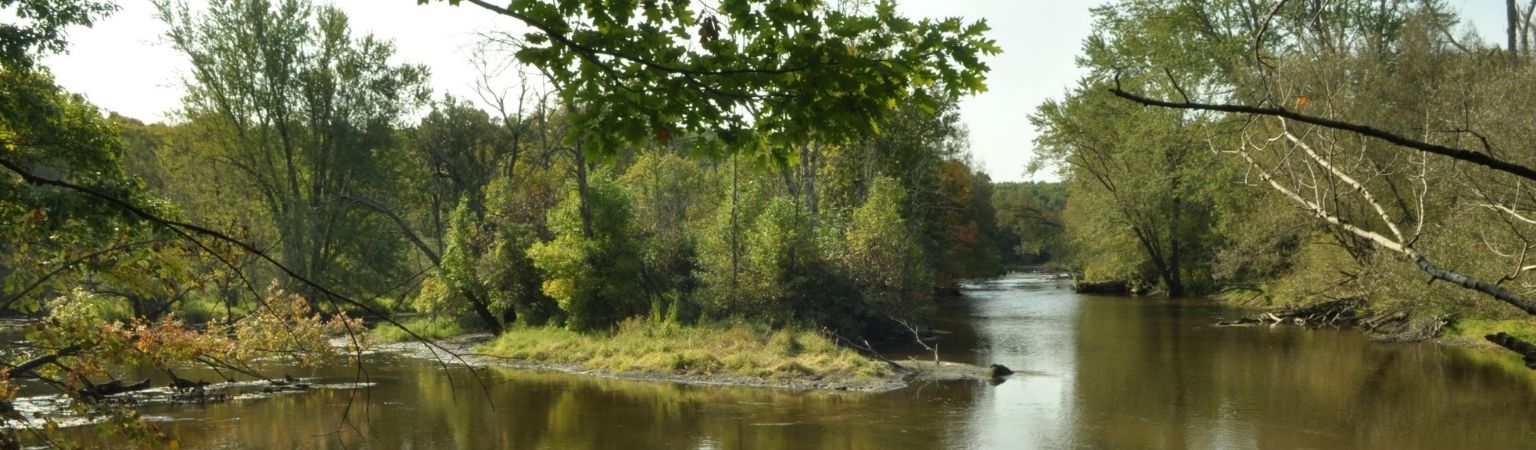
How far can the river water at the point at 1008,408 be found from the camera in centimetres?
1845

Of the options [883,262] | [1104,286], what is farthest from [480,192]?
[1104,286]

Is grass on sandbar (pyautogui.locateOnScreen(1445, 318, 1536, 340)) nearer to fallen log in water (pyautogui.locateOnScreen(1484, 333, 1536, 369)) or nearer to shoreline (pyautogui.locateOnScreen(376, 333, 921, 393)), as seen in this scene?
shoreline (pyautogui.locateOnScreen(376, 333, 921, 393))

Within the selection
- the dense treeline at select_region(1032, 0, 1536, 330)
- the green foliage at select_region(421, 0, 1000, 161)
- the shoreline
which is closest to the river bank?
the shoreline

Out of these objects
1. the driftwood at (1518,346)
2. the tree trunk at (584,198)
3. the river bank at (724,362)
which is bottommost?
the river bank at (724,362)

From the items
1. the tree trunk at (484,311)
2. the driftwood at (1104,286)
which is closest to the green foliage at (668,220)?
the tree trunk at (484,311)

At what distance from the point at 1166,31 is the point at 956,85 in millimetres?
45049

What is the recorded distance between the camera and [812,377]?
25.2 meters

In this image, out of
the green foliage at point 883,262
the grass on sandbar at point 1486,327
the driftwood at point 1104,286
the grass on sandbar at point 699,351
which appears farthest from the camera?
the driftwood at point 1104,286

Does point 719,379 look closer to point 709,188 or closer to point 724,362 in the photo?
point 724,362

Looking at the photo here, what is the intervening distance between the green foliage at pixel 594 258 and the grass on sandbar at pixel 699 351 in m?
0.98

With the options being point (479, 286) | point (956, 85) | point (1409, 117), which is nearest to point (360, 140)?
point (479, 286)

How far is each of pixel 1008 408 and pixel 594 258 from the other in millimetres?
15188

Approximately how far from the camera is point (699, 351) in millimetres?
27672

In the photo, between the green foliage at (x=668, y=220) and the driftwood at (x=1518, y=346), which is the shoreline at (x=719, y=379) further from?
Result: the driftwood at (x=1518, y=346)
